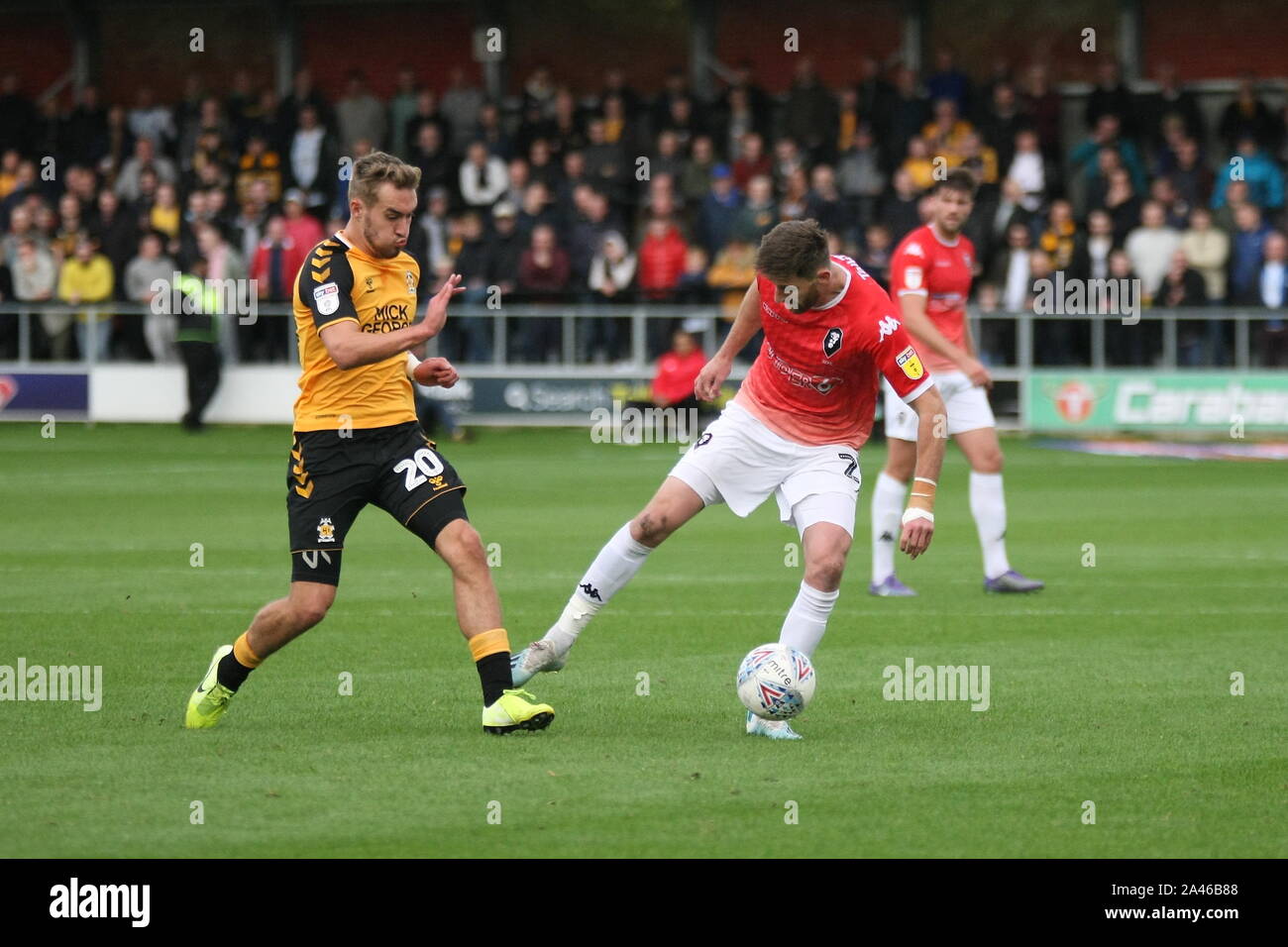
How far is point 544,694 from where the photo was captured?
8633mm

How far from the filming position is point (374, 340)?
7.37 meters

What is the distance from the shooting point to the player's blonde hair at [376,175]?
746cm

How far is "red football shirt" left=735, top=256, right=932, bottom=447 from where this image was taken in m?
7.90

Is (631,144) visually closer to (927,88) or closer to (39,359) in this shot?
(927,88)

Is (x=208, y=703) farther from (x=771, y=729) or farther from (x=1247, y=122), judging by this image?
(x=1247, y=122)

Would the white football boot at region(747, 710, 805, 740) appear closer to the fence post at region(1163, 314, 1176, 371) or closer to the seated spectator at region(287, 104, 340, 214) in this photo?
the fence post at region(1163, 314, 1176, 371)

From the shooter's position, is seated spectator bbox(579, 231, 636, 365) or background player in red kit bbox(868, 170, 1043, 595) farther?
seated spectator bbox(579, 231, 636, 365)

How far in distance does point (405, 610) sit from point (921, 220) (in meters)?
14.3

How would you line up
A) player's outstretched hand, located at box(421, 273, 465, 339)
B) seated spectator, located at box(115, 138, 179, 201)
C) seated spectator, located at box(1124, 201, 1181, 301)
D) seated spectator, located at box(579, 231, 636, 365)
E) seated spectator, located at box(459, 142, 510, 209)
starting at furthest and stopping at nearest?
seated spectator, located at box(115, 138, 179, 201)
seated spectator, located at box(459, 142, 510, 209)
seated spectator, located at box(579, 231, 636, 365)
seated spectator, located at box(1124, 201, 1181, 301)
player's outstretched hand, located at box(421, 273, 465, 339)

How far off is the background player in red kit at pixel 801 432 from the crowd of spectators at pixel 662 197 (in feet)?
49.7

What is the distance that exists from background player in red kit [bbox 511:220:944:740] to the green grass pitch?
48 centimetres

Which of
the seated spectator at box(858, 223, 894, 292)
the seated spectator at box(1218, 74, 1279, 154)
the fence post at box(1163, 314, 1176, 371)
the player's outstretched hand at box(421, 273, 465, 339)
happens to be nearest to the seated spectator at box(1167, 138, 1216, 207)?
the seated spectator at box(1218, 74, 1279, 154)

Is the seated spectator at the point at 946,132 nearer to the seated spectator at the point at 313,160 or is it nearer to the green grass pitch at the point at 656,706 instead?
the seated spectator at the point at 313,160

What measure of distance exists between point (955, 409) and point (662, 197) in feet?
45.8
